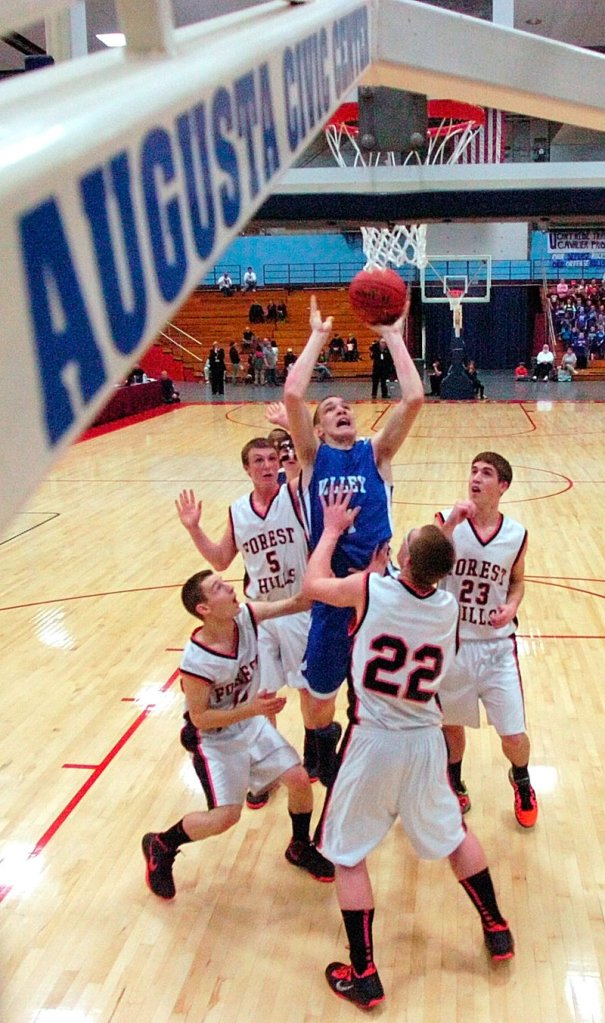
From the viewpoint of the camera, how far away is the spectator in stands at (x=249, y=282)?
3200cm

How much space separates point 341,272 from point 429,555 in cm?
3143

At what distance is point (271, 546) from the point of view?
5.05 meters

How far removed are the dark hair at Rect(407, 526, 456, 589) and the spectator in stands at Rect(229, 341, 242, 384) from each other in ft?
83.4

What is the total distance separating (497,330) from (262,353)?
956 cm

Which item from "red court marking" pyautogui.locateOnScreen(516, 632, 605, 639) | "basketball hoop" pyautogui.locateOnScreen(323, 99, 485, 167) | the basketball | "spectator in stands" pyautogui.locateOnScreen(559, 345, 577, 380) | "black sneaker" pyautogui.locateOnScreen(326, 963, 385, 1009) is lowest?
"spectator in stands" pyautogui.locateOnScreen(559, 345, 577, 380)

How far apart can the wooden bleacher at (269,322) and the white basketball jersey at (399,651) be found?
26.7m

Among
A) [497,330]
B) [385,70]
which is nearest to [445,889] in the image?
[385,70]

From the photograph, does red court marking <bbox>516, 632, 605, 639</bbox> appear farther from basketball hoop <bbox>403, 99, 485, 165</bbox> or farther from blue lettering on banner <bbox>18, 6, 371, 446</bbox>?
basketball hoop <bbox>403, 99, 485, 165</bbox>

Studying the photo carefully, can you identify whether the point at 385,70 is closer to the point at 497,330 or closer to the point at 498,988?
the point at 498,988

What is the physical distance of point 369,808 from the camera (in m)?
3.39

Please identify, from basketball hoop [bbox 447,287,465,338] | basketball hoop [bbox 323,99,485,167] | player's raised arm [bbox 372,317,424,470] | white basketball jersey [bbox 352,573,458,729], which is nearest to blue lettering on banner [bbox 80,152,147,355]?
white basketball jersey [bbox 352,573,458,729]

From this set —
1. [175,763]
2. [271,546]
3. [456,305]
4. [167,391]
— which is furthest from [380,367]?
[175,763]

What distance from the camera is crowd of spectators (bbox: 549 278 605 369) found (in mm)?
30562

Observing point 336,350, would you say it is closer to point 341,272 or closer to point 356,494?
point 341,272
